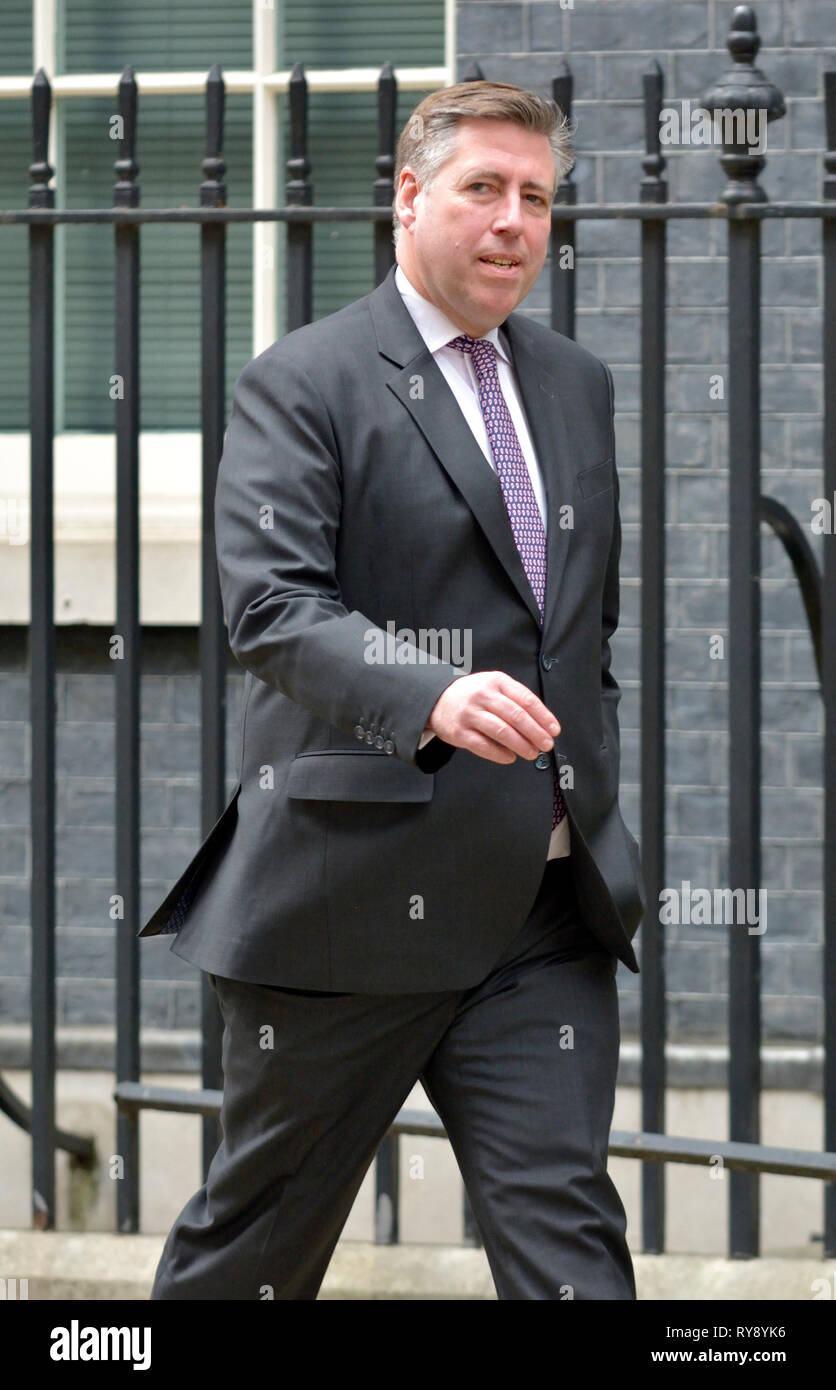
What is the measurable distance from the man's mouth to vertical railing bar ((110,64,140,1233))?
51.2 inches

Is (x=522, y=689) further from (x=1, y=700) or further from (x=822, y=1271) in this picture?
(x=1, y=700)

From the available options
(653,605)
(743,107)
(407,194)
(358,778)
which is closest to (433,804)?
(358,778)

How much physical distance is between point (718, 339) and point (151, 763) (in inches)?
77.9

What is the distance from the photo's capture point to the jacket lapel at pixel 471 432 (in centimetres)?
271

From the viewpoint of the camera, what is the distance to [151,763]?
5496mm

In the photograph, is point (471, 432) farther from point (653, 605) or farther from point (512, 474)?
point (653, 605)

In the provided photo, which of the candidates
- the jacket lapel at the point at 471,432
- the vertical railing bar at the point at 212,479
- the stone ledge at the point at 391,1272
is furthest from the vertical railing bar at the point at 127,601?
the jacket lapel at the point at 471,432

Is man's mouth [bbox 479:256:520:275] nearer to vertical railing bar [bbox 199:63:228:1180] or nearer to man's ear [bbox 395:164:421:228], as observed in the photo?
man's ear [bbox 395:164:421:228]

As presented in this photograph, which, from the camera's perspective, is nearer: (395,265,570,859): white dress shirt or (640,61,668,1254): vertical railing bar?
(395,265,570,859): white dress shirt

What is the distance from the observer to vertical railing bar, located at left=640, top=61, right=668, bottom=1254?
144 inches

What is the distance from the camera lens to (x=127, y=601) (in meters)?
3.92

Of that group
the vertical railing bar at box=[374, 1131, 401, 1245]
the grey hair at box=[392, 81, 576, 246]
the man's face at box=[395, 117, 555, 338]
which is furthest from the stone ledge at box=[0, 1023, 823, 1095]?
the grey hair at box=[392, 81, 576, 246]

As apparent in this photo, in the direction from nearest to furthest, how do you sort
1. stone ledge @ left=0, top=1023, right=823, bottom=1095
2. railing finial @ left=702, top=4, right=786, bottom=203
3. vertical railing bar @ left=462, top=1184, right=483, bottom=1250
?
railing finial @ left=702, top=4, right=786, bottom=203 → vertical railing bar @ left=462, top=1184, right=483, bottom=1250 → stone ledge @ left=0, top=1023, right=823, bottom=1095

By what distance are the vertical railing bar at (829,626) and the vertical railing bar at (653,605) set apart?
30cm
